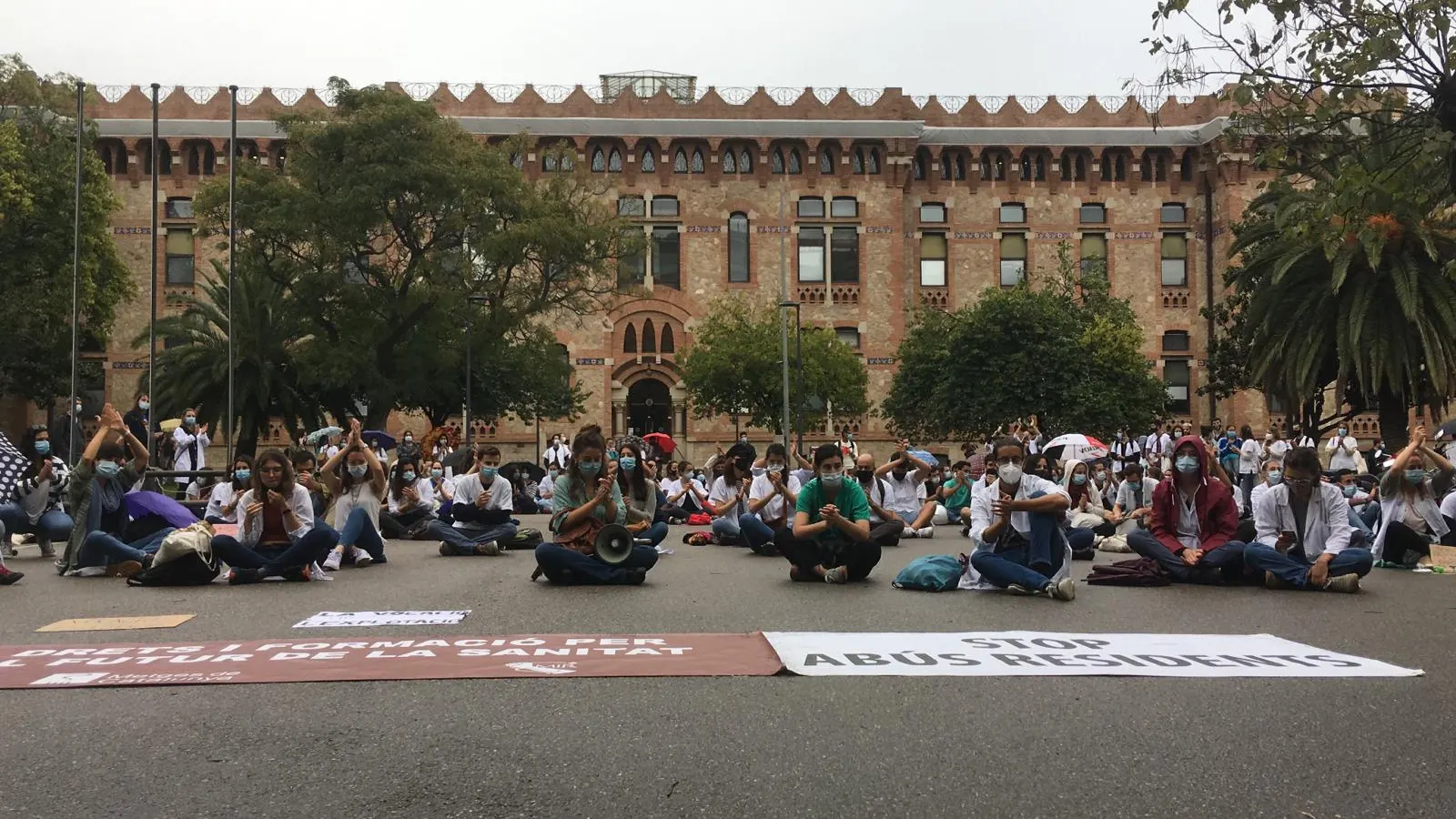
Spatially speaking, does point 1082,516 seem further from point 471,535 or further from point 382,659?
point 382,659

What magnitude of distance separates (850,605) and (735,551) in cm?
727

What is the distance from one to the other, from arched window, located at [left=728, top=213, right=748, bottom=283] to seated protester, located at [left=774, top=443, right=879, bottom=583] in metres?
39.8

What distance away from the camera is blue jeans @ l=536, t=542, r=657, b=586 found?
12453mm

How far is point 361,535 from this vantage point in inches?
603

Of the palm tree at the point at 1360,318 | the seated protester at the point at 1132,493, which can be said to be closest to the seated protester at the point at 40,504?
the seated protester at the point at 1132,493

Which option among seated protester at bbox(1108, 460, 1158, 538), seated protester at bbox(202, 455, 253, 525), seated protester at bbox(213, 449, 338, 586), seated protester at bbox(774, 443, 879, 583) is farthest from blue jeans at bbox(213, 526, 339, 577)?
seated protester at bbox(1108, 460, 1158, 538)

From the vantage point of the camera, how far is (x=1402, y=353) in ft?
91.8

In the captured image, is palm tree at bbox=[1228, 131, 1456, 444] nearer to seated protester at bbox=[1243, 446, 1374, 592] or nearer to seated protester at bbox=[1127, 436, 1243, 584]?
seated protester at bbox=[1127, 436, 1243, 584]

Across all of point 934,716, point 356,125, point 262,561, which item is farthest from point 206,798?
point 356,125

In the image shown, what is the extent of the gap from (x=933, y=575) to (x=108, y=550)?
27.3 feet

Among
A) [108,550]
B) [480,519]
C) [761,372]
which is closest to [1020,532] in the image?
[480,519]

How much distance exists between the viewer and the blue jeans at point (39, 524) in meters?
16.5

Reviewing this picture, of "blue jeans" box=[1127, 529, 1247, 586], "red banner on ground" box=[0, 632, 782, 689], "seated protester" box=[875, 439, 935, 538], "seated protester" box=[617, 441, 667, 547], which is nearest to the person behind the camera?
"red banner on ground" box=[0, 632, 782, 689]

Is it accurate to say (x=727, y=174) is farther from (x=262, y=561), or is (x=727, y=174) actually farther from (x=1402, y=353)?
(x=262, y=561)
